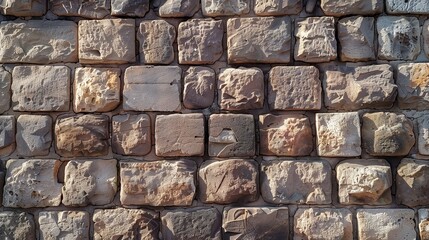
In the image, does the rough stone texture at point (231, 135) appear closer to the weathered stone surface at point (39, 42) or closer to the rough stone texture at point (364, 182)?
the rough stone texture at point (364, 182)

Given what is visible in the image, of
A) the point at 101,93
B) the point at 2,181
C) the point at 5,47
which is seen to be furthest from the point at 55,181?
the point at 5,47

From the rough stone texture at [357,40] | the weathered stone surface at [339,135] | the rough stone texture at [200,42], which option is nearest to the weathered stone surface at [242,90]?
the rough stone texture at [200,42]

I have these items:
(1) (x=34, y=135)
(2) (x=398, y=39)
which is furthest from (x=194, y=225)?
(2) (x=398, y=39)

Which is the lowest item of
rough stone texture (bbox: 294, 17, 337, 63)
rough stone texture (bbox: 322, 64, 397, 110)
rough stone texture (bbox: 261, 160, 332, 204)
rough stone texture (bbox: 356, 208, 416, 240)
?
rough stone texture (bbox: 356, 208, 416, 240)

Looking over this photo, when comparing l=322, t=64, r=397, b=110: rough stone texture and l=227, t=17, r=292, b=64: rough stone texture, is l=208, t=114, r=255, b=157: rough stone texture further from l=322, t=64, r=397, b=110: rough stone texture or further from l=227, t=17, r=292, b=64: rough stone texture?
l=322, t=64, r=397, b=110: rough stone texture

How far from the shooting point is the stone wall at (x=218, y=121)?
2811 mm

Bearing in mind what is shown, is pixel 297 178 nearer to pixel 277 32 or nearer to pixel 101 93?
pixel 277 32

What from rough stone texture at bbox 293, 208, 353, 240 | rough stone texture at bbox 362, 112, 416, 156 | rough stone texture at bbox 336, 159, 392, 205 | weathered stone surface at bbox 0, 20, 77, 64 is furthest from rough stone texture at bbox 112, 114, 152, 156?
rough stone texture at bbox 362, 112, 416, 156

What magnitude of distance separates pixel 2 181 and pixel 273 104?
5.14ft

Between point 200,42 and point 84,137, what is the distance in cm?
83

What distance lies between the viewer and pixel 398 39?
288 centimetres

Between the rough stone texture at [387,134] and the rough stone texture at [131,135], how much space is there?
1.19 meters

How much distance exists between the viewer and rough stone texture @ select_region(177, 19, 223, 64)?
289 centimetres

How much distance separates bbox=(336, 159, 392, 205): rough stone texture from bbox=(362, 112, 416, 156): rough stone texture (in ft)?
0.24
